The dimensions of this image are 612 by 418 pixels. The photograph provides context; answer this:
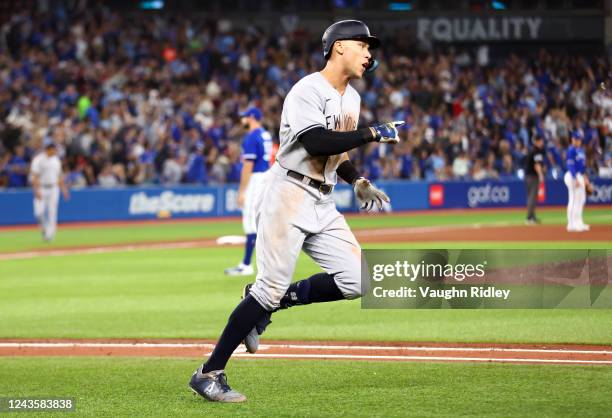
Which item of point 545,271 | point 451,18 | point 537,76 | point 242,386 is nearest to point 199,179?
point 537,76

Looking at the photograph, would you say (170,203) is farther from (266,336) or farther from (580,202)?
(266,336)

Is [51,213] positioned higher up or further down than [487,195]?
higher up

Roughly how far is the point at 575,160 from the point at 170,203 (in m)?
12.8

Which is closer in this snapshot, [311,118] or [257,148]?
[311,118]

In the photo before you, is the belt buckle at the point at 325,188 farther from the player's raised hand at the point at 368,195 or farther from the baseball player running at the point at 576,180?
the baseball player running at the point at 576,180

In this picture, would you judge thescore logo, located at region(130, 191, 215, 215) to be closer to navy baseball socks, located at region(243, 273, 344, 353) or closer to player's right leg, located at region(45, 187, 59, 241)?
player's right leg, located at region(45, 187, 59, 241)

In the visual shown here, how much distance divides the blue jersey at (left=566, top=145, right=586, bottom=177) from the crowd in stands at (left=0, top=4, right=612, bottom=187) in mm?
2506

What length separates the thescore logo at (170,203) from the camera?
99.8ft

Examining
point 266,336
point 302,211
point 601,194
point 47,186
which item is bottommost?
point 601,194

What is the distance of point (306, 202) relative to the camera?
6.88 metres

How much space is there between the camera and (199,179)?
31516 mm

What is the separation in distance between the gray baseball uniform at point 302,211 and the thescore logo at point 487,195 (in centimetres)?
2870

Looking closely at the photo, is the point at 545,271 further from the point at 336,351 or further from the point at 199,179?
the point at 199,179

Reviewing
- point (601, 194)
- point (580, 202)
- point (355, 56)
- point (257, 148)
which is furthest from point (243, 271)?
point (601, 194)
